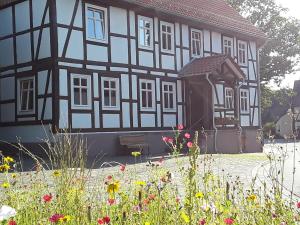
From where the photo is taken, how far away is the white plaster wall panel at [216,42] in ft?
75.9

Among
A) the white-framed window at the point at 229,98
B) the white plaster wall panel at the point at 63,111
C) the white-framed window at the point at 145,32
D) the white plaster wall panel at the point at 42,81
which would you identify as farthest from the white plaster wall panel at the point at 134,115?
the white-framed window at the point at 229,98

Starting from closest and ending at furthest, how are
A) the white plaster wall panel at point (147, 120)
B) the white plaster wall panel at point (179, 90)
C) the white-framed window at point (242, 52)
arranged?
the white plaster wall panel at point (147, 120)
the white plaster wall panel at point (179, 90)
the white-framed window at point (242, 52)

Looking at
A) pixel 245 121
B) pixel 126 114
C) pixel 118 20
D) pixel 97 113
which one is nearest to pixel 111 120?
pixel 97 113

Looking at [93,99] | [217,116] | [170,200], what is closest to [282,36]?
[217,116]

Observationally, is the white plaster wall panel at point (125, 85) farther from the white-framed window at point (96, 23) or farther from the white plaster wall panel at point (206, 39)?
the white plaster wall panel at point (206, 39)

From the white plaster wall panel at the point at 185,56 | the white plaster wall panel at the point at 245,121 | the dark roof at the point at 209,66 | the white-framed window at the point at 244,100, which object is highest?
the white plaster wall panel at the point at 185,56

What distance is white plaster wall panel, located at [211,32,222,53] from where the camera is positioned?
2314cm

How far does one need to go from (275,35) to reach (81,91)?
1142 inches

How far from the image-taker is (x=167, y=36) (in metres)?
20.4

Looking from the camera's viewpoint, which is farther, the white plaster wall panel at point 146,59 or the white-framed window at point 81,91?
the white plaster wall panel at point 146,59

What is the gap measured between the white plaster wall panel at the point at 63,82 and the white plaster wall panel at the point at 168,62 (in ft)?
17.4

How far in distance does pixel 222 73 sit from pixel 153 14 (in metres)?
3.96

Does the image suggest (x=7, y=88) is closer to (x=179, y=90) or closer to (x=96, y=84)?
(x=96, y=84)

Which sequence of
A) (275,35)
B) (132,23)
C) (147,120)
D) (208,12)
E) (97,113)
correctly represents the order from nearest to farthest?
(97,113) → (132,23) → (147,120) → (208,12) → (275,35)
